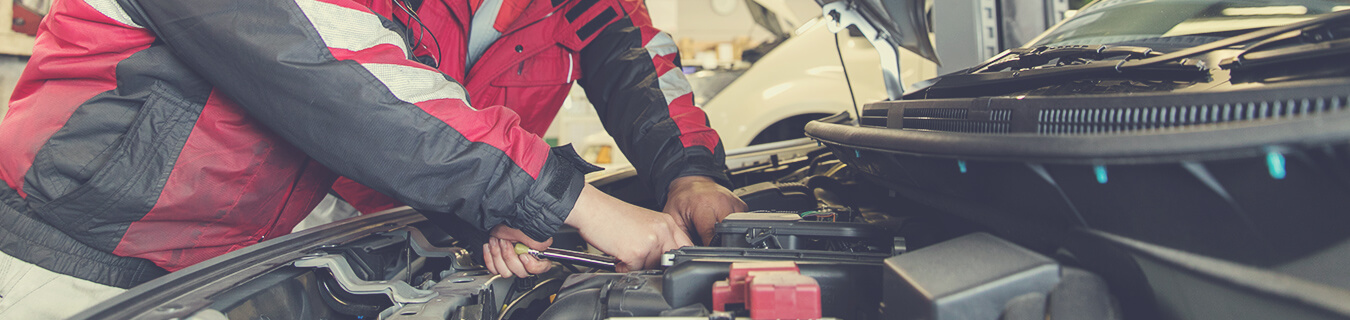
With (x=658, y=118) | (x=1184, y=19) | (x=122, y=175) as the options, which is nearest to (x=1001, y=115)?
(x=1184, y=19)

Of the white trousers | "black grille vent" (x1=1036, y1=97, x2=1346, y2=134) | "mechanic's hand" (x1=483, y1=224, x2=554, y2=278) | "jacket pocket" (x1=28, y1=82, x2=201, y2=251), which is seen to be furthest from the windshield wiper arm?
the white trousers

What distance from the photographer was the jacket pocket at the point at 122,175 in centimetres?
80

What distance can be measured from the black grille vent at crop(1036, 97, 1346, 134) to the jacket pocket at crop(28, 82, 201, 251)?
983mm

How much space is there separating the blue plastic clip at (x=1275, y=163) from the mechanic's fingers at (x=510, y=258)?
808 mm

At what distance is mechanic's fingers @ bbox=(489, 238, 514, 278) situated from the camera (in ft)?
3.04

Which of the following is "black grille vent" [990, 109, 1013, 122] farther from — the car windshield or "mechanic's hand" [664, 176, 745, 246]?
"mechanic's hand" [664, 176, 745, 246]

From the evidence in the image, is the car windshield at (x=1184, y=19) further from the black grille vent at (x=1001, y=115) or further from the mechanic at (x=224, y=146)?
the mechanic at (x=224, y=146)

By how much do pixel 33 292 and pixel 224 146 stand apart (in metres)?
0.27

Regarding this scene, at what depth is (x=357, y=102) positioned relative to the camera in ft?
2.47

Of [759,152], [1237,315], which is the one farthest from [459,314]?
[759,152]

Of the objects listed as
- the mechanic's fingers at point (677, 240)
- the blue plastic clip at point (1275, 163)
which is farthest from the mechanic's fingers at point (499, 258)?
the blue plastic clip at point (1275, 163)

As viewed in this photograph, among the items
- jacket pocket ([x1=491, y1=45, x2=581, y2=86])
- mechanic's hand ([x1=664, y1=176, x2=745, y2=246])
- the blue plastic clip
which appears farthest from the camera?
jacket pocket ([x1=491, y1=45, x2=581, y2=86])

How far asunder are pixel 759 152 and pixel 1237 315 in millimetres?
1558

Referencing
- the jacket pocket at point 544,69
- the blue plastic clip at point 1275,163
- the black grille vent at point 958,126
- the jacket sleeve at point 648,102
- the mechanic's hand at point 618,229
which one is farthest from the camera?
the jacket pocket at point 544,69
